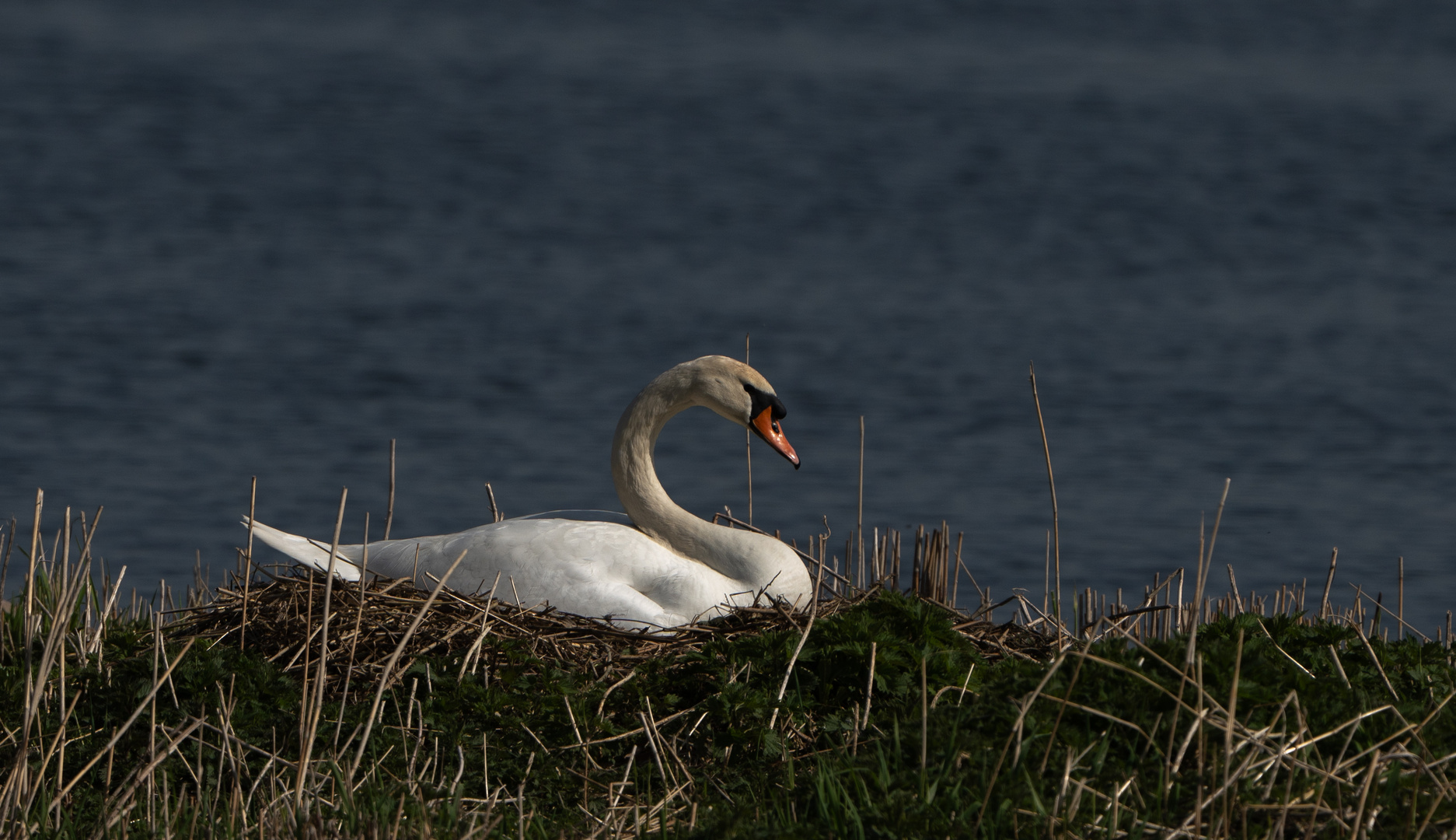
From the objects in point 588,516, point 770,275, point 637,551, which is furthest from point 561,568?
point 770,275

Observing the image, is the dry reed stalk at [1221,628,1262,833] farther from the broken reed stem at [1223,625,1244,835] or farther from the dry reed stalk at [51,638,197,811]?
the dry reed stalk at [51,638,197,811]

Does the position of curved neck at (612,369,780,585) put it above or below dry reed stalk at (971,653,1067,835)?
below

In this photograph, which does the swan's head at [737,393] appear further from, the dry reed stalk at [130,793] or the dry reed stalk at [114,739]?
the dry reed stalk at [130,793]

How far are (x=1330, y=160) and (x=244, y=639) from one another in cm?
2510

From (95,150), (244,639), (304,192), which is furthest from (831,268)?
(244,639)

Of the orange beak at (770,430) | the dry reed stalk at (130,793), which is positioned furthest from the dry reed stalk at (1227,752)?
the orange beak at (770,430)

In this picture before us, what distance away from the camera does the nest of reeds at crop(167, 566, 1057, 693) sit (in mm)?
6605

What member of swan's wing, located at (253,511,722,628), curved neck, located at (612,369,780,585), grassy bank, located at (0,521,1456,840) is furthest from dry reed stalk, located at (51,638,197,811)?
curved neck, located at (612,369,780,585)

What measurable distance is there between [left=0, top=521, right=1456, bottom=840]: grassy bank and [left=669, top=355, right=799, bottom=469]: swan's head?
1319 millimetres

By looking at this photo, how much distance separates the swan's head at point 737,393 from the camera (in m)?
8.45

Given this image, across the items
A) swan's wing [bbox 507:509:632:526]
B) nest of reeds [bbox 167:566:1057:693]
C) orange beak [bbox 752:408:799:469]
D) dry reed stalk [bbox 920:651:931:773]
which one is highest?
dry reed stalk [bbox 920:651:931:773]

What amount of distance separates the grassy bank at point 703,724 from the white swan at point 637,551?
19.8 inches

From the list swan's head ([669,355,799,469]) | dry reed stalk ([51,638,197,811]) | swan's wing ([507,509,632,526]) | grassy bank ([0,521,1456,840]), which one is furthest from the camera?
swan's head ([669,355,799,469])

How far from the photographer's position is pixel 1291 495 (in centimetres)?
1495
